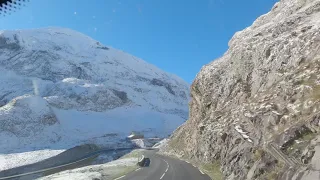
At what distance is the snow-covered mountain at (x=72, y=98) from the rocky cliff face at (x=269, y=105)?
51510 mm

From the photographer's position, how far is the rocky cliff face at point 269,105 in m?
12.4

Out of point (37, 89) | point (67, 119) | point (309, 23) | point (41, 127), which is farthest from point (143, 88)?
point (309, 23)

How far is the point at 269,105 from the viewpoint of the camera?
1734 cm

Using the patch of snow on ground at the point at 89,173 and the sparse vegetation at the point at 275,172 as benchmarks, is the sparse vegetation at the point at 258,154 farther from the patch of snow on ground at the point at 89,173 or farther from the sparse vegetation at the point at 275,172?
the patch of snow on ground at the point at 89,173

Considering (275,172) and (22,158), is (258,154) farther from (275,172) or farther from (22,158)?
(22,158)

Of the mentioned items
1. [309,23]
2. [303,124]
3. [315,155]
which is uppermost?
[309,23]

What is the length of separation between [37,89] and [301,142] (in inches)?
5226

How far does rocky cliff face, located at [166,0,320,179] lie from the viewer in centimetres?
1240

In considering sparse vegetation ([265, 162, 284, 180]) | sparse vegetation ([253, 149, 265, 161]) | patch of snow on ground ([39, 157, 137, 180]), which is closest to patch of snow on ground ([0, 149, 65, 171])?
patch of snow on ground ([39, 157, 137, 180])

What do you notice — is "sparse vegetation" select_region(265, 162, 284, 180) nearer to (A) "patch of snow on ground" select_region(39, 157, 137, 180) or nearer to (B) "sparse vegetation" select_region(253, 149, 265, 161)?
(B) "sparse vegetation" select_region(253, 149, 265, 161)

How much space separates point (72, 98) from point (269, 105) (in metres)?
101

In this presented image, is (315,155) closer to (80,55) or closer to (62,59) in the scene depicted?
(62,59)

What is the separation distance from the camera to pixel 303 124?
12875mm

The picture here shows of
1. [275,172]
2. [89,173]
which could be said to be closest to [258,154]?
[275,172]
